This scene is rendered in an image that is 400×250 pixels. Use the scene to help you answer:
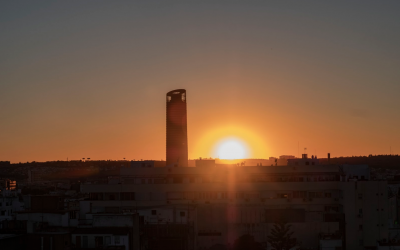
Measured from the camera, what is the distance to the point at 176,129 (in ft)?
338

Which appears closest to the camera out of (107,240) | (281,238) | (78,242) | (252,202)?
(107,240)

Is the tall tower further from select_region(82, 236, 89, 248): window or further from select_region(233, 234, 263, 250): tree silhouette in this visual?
select_region(82, 236, 89, 248): window

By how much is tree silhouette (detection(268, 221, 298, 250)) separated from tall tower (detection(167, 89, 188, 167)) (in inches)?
1748

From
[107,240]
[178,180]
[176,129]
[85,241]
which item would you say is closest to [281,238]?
[178,180]

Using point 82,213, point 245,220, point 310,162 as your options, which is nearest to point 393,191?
point 310,162

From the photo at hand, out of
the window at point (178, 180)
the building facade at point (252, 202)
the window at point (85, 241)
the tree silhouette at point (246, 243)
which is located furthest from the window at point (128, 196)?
the window at point (85, 241)

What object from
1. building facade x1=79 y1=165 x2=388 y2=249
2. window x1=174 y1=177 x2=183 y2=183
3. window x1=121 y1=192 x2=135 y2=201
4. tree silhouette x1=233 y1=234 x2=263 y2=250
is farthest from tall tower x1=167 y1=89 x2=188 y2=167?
tree silhouette x1=233 y1=234 x2=263 y2=250

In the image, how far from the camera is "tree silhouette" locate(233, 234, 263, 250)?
57.0 m

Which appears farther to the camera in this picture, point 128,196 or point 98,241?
point 128,196

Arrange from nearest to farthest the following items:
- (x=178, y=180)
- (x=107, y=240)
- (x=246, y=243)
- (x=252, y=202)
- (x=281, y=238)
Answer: (x=107, y=240), (x=281, y=238), (x=246, y=243), (x=252, y=202), (x=178, y=180)

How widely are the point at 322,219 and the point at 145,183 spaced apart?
69.4 ft

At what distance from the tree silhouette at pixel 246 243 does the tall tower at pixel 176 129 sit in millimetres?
43033

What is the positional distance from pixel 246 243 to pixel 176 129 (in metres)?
47.5

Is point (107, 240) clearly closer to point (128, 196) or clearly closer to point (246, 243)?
point (246, 243)
